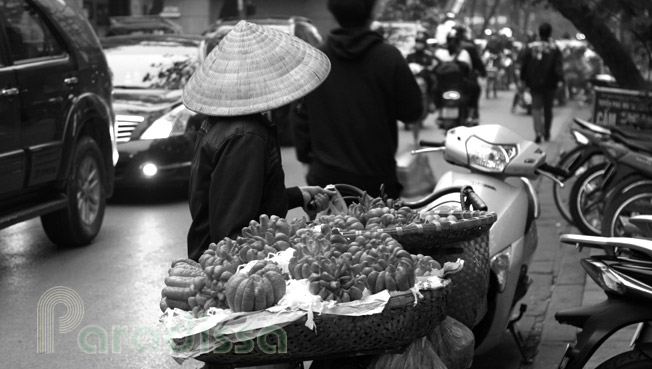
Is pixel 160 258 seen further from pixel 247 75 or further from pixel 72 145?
pixel 247 75

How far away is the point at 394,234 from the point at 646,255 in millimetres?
1198

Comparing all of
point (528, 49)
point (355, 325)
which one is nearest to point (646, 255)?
point (355, 325)

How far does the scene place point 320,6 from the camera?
45375mm

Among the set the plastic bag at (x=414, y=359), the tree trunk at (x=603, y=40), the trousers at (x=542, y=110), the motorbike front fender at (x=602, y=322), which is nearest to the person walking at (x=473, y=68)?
the trousers at (x=542, y=110)

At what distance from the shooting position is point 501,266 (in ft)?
19.3

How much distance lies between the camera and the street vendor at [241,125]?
4148mm

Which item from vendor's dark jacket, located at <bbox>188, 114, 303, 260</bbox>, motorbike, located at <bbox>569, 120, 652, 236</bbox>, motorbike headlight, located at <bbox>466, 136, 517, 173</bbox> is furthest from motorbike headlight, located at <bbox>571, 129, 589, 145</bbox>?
vendor's dark jacket, located at <bbox>188, 114, 303, 260</bbox>

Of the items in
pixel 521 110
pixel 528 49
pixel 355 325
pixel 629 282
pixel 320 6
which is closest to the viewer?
pixel 355 325

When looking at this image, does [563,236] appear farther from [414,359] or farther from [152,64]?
[152,64]

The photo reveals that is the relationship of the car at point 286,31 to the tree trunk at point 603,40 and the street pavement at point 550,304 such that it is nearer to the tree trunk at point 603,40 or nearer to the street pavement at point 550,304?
the street pavement at point 550,304

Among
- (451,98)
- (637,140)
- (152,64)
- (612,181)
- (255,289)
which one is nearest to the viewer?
(255,289)

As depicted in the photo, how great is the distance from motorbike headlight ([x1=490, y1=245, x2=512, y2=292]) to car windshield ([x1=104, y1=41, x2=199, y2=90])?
823 cm

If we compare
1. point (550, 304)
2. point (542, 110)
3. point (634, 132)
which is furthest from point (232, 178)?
point (542, 110)

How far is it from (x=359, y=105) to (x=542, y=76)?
13.5 meters
